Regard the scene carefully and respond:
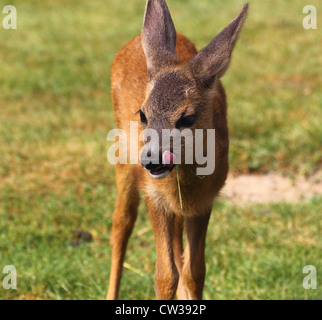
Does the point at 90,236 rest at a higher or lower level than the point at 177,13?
lower

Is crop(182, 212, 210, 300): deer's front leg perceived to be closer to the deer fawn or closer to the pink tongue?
the deer fawn

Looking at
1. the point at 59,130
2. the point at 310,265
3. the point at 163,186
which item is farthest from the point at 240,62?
the point at 163,186

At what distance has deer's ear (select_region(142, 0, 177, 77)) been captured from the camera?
3799mm

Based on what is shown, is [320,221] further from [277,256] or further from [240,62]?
[240,62]

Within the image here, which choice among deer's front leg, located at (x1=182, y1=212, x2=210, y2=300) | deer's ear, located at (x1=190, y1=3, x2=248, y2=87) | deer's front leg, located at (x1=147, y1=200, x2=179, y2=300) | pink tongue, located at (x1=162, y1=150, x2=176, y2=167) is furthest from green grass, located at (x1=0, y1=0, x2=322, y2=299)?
deer's ear, located at (x1=190, y1=3, x2=248, y2=87)

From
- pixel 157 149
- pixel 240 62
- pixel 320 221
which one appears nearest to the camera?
pixel 157 149

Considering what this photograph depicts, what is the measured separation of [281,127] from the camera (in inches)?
270

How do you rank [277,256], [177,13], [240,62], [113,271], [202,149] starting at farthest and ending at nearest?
[177,13] < [240,62] < [277,256] < [113,271] < [202,149]

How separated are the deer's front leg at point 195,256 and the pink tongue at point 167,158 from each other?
732 millimetres

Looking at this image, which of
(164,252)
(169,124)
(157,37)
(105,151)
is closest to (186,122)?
(169,124)

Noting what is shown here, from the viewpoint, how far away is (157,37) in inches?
152

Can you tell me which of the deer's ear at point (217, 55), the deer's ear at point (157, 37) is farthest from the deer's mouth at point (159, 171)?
the deer's ear at point (157, 37)

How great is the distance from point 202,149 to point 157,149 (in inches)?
17.5

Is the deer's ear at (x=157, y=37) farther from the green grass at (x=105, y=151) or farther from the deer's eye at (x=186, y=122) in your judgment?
the green grass at (x=105, y=151)
